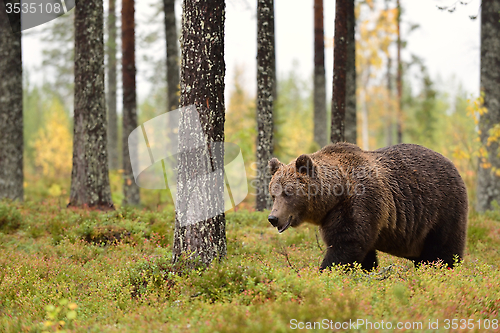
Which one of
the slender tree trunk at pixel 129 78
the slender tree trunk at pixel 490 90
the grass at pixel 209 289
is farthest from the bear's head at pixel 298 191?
the slender tree trunk at pixel 129 78

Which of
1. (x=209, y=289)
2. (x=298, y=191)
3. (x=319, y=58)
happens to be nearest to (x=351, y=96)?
(x=319, y=58)

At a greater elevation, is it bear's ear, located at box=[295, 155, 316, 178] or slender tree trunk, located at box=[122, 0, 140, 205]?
slender tree trunk, located at box=[122, 0, 140, 205]

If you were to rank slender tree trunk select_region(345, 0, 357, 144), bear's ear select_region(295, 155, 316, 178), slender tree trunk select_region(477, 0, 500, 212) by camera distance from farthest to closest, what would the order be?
slender tree trunk select_region(345, 0, 357, 144) < slender tree trunk select_region(477, 0, 500, 212) < bear's ear select_region(295, 155, 316, 178)

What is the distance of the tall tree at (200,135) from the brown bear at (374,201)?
37.0 inches

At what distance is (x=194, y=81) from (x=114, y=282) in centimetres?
312

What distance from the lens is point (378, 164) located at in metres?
6.96

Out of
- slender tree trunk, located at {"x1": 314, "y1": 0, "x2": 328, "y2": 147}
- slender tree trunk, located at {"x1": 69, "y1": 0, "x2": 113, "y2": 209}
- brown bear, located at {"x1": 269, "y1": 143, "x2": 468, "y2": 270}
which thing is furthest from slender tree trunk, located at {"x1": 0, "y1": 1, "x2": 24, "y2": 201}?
slender tree trunk, located at {"x1": 314, "y1": 0, "x2": 328, "y2": 147}

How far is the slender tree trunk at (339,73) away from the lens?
11.3 m

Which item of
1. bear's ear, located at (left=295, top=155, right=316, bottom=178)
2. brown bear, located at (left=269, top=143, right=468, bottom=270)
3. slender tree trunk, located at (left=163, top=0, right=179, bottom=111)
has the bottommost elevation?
brown bear, located at (left=269, top=143, right=468, bottom=270)

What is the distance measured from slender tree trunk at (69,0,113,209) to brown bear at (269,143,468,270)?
583 cm

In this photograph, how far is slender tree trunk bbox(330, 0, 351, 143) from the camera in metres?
11.3

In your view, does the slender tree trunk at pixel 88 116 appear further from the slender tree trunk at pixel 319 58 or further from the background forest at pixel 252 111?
the slender tree trunk at pixel 319 58

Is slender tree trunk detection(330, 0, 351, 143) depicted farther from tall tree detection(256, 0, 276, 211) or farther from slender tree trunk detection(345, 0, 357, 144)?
slender tree trunk detection(345, 0, 357, 144)

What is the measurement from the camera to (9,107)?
1186cm
